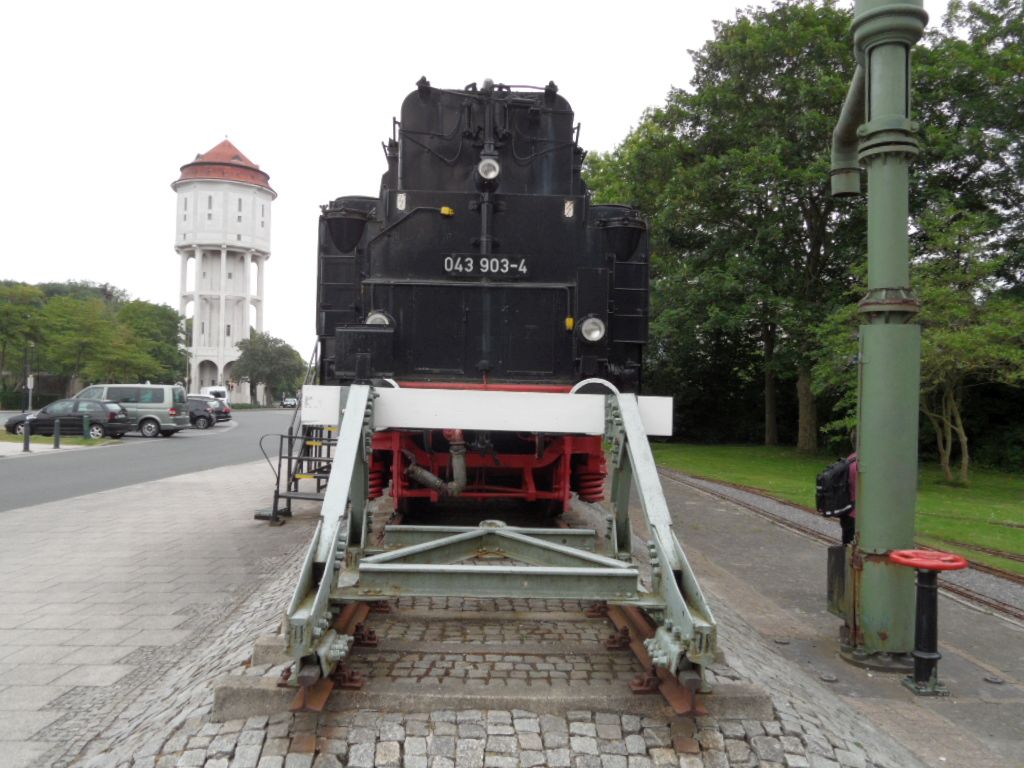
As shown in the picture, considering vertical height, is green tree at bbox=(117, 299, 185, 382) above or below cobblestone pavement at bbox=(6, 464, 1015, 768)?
above

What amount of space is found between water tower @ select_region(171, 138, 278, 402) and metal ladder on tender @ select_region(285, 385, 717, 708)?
279 ft

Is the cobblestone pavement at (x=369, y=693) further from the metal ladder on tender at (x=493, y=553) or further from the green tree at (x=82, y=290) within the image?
the green tree at (x=82, y=290)

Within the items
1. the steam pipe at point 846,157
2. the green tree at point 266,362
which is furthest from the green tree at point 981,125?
the green tree at point 266,362

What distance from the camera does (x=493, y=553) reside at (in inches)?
196

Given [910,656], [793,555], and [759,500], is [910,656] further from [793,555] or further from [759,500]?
[759,500]

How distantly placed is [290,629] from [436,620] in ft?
6.53

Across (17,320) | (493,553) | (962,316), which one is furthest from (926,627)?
(17,320)

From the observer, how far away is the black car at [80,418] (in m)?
26.7

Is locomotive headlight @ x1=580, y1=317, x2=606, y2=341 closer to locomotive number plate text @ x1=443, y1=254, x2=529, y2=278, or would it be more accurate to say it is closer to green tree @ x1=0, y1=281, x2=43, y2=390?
locomotive number plate text @ x1=443, y1=254, x2=529, y2=278

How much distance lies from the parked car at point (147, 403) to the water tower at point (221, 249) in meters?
57.6

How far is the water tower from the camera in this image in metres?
85.1

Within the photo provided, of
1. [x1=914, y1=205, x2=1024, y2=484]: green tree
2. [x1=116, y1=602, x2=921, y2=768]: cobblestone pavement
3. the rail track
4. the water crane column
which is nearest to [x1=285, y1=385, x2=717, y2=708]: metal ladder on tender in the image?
[x1=116, y1=602, x2=921, y2=768]: cobblestone pavement

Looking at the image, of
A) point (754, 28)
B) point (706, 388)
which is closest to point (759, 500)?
point (754, 28)

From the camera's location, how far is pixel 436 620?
519 centimetres
